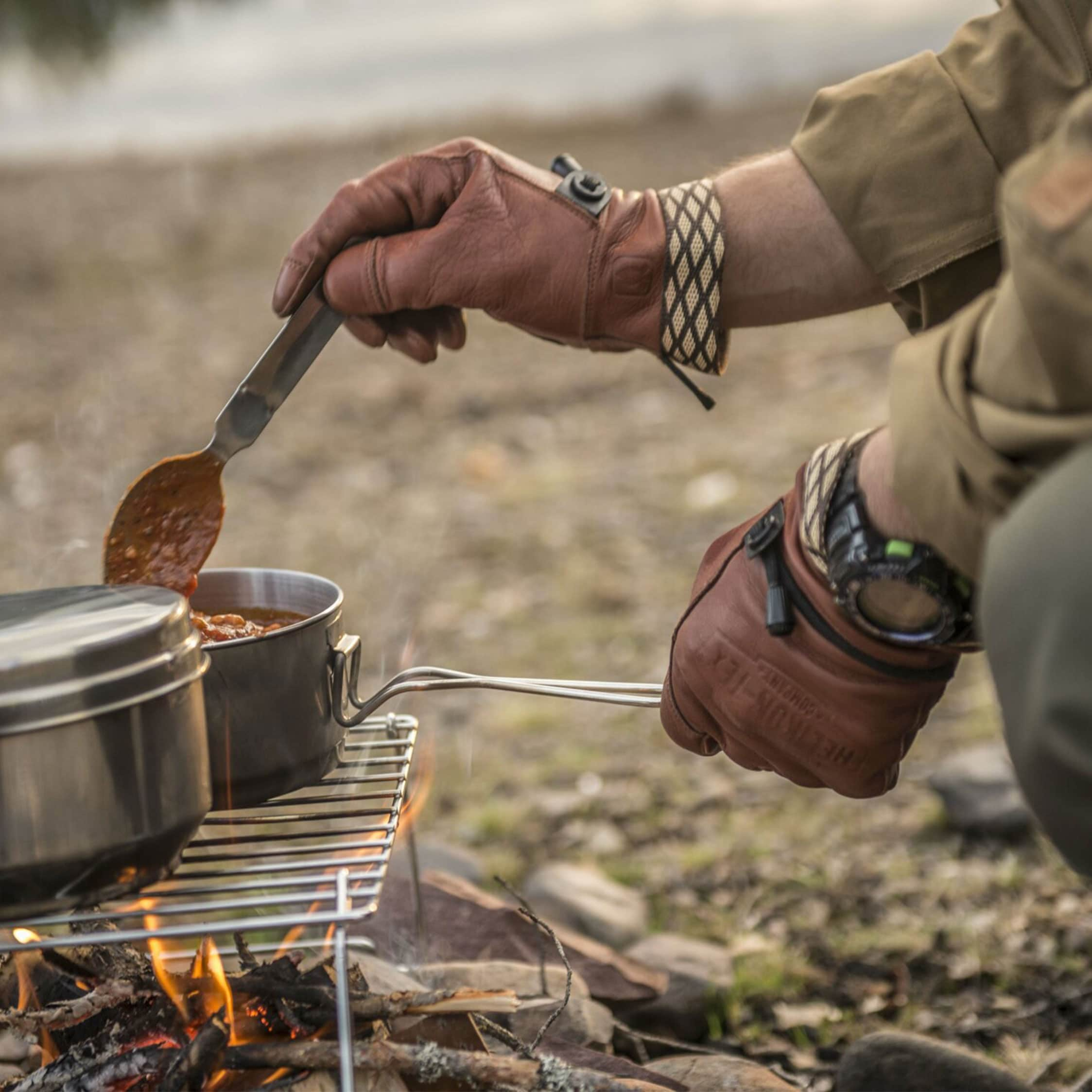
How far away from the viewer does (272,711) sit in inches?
62.8

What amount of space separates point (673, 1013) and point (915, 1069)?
49cm

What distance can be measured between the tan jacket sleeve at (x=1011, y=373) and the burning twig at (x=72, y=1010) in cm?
118

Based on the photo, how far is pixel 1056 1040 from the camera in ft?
7.19

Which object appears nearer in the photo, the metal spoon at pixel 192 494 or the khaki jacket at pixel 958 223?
the khaki jacket at pixel 958 223

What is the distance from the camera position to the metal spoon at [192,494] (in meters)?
1.80

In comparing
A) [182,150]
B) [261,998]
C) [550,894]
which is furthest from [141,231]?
[261,998]

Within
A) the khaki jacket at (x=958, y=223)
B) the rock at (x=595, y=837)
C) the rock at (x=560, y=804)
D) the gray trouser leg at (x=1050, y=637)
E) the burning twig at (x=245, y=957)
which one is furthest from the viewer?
the rock at (x=560, y=804)

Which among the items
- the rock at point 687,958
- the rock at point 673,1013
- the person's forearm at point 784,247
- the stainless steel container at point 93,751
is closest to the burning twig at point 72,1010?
the stainless steel container at point 93,751

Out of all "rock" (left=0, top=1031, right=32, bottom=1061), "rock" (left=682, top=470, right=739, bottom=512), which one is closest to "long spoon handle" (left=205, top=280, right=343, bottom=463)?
"rock" (left=0, top=1031, right=32, bottom=1061)

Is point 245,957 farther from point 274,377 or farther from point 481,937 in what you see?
point 274,377

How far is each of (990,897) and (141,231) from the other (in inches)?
427

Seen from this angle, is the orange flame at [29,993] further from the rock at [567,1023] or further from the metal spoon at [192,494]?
the rock at [567,1023]

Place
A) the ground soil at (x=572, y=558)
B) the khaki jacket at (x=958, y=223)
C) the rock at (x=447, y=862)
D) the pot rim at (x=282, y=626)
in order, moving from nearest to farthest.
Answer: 1. the khaki jacket at (x=958, y=223)
2. the pot rim at (x=282, y=626)
3. the ground soil at (x=572, y=558)
4. the rock at (x=447, y=862)

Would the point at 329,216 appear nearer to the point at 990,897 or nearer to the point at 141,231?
the point at 990,897
